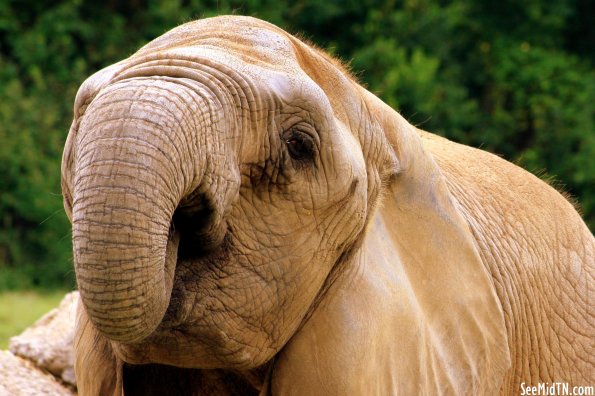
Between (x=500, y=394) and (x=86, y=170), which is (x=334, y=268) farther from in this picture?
(x=500, y=394)

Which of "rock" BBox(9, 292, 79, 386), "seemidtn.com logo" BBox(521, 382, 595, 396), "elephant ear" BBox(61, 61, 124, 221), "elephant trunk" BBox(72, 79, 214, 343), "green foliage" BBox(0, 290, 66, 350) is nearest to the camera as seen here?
"elephant trunk" BBox(72, 79, 214, 343)

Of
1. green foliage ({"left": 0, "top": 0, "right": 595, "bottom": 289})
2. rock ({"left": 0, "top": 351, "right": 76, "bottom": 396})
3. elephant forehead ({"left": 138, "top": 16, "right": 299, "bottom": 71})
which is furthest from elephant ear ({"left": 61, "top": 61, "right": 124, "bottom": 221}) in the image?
green foliage ({"left": 0, "top": 0, "right": 595, "bottom": 289})

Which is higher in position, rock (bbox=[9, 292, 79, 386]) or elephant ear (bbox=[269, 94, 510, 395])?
elephant ear (bbox=[269, 94, 510, 395])

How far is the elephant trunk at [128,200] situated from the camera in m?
2.40

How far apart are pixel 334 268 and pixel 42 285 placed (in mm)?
9035

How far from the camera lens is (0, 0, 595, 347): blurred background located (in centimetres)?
1220

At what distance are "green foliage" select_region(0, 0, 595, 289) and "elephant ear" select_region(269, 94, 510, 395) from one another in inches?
328

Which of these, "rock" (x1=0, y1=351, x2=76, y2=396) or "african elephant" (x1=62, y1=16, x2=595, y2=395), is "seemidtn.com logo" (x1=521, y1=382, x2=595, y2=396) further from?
"rock" (x1=0, y1=351, x2=76, y2=396)

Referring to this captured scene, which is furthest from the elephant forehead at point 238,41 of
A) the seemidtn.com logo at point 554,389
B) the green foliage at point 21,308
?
the green foliage at point 21,308

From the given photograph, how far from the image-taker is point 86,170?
2.45 m

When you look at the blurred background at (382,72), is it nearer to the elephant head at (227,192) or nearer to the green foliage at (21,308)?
the green foliage at (21,308)

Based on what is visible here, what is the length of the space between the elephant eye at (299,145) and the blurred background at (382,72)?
862 cm

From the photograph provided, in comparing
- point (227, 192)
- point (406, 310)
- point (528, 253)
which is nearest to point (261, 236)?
point (227, 192)

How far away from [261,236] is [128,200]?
1.80ft
